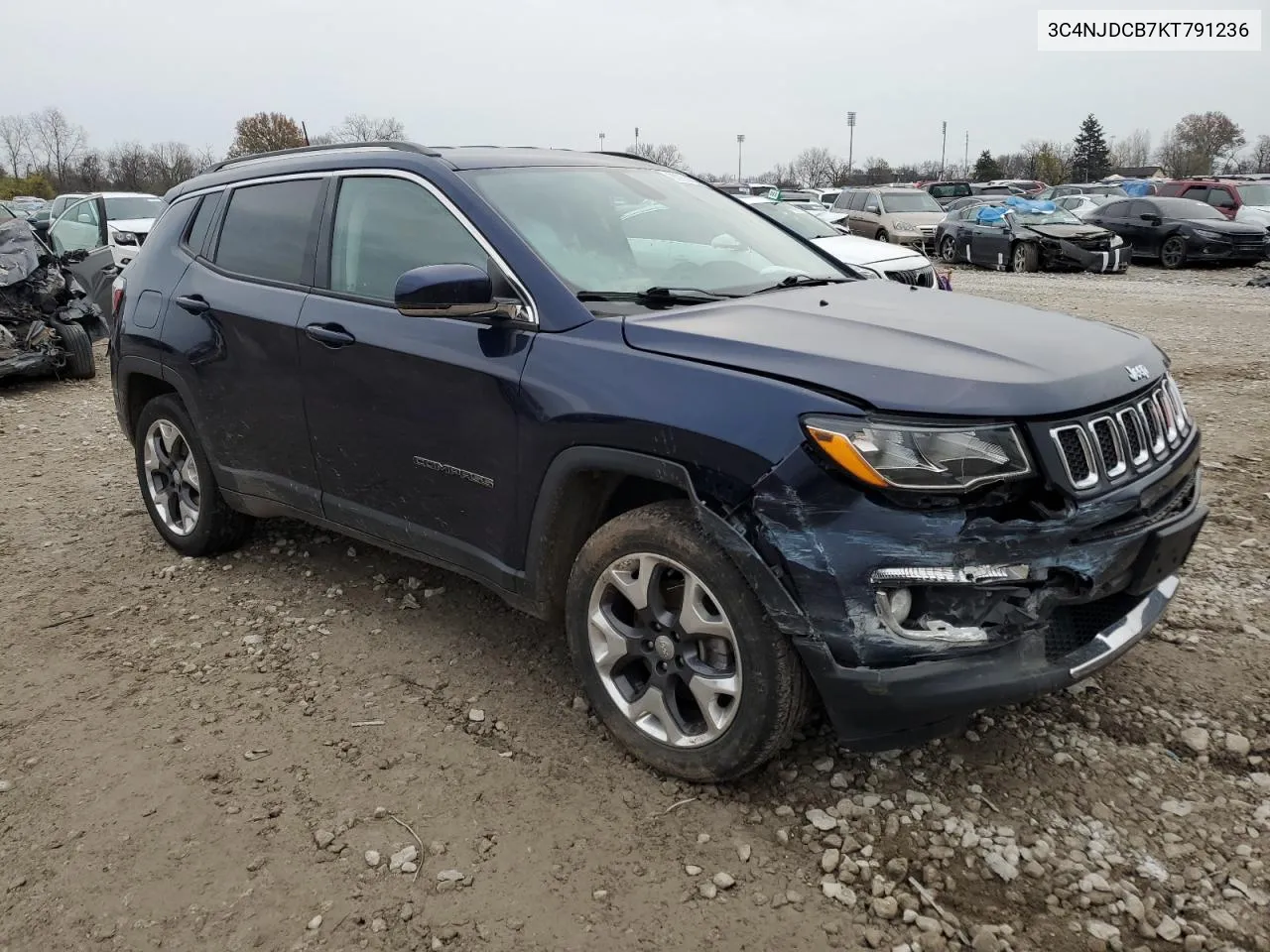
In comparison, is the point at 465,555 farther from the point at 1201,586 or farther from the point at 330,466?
the point at 1201,586

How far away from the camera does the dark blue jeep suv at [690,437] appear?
7.88 feet

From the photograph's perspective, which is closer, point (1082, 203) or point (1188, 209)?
point (1188, 209)

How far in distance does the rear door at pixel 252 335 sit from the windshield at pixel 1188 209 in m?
19.8

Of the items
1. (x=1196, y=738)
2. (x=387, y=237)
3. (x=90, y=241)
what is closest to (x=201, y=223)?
(x=387, y=237)

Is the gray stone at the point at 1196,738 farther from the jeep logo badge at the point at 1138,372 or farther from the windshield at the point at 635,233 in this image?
the windshield at the point at 635,233

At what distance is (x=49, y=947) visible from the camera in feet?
7.75

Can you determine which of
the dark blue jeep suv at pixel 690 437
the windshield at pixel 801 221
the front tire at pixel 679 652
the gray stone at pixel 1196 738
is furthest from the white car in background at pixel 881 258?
the front tire at pixel 679 652

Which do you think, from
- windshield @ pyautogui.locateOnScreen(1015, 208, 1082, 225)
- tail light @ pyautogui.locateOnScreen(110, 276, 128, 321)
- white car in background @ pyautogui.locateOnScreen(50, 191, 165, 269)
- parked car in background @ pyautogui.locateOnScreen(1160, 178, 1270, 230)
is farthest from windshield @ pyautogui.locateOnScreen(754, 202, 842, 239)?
parked car in background @ pyautogui.locateOnScreen(1160, 178, 1270, 230)

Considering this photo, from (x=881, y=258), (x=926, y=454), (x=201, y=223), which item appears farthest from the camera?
(x=881, y=258)

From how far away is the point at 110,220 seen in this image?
1395cm

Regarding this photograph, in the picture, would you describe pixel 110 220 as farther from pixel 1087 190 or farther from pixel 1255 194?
pixel 1087 190

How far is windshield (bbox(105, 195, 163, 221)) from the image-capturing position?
14117mm

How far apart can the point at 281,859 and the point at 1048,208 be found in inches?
838

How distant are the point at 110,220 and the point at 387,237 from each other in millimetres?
12606
